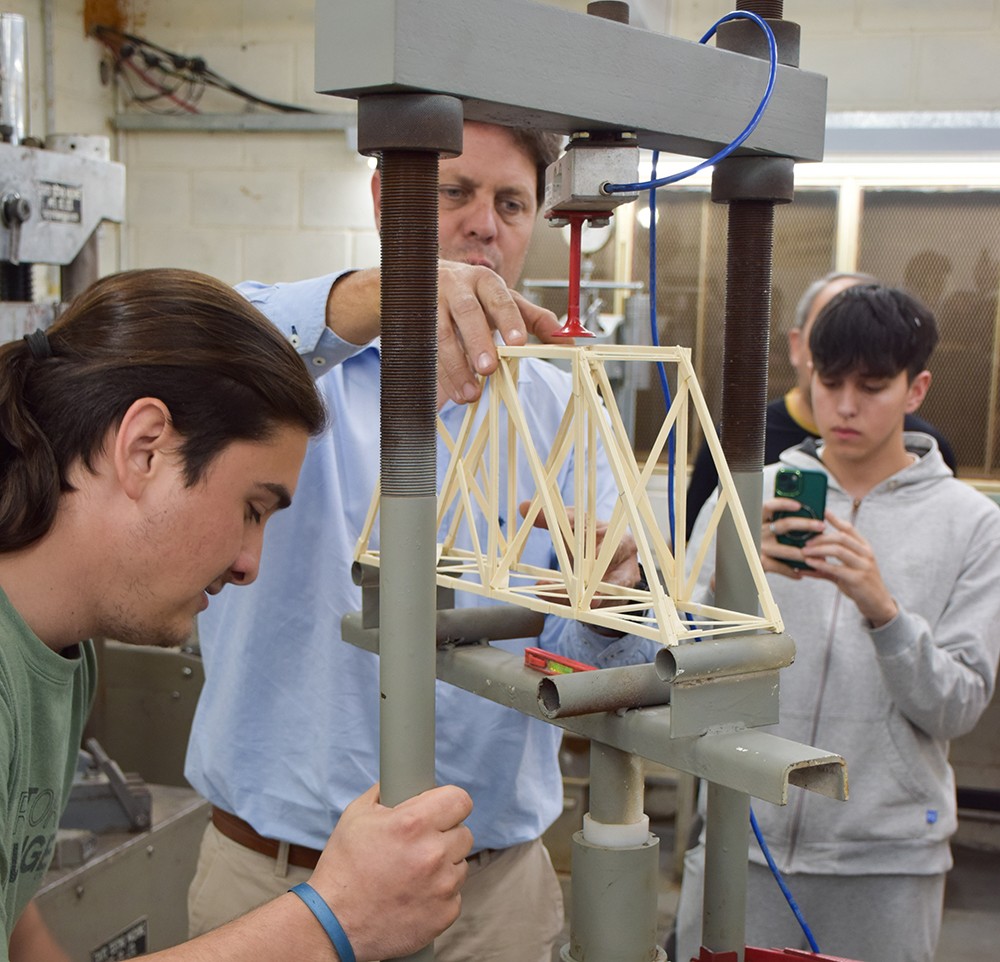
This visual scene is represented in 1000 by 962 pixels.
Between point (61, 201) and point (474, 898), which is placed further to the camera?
point (61, 201)

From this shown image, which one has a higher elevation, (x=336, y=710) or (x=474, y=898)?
(x=336, y=710)

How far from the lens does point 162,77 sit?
155 inches

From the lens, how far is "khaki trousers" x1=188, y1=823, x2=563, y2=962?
1295 millimetres

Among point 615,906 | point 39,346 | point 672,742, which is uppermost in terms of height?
point 39,346

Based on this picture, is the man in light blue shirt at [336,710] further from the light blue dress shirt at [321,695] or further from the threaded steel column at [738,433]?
the threaded steel column at [738,433]

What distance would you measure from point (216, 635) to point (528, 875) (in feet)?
1.54

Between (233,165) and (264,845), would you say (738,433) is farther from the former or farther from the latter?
(233,165)

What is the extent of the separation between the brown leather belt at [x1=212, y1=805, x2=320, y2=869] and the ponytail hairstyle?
525 mm

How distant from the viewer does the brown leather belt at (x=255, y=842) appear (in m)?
1.26

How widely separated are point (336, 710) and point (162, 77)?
3.32 metres

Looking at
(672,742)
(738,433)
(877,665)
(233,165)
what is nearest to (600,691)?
(672,742)

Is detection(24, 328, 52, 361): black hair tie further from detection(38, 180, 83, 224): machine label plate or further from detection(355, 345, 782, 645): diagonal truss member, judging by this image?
detection(38, 180, 83, 224): machine label plate

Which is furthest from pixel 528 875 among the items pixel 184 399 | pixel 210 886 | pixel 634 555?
pixel 184 399

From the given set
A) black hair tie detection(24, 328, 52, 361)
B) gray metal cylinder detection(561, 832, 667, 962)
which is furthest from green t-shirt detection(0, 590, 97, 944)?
gray metal cylinder detection(561, 832, 667, 962)
